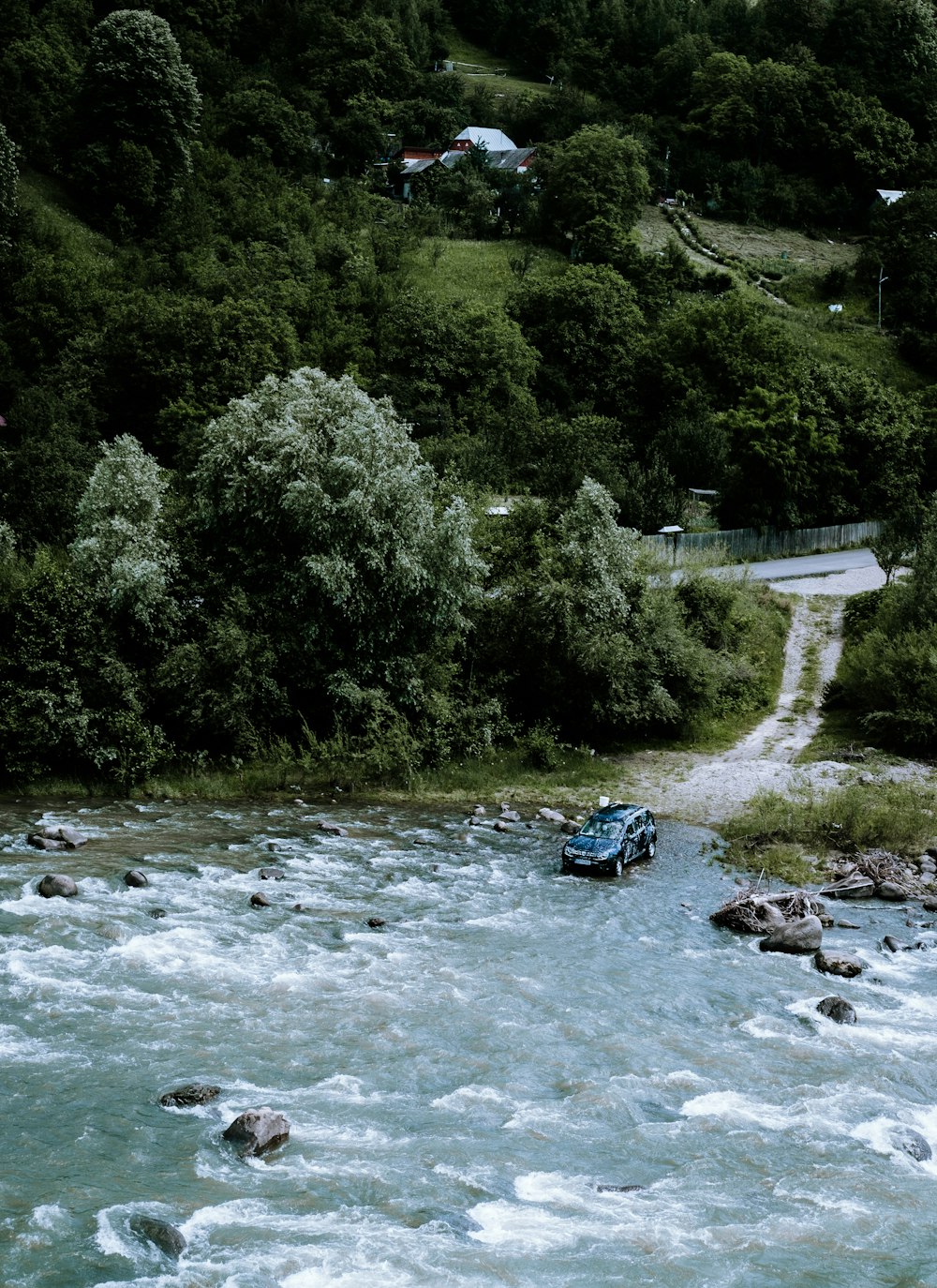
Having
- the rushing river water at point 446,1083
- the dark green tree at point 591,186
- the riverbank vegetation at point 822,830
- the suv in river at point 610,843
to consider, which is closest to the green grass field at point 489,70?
the dark green tree at point 591,186

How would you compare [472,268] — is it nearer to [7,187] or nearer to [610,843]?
[7,187]

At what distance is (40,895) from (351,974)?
8.36 metres

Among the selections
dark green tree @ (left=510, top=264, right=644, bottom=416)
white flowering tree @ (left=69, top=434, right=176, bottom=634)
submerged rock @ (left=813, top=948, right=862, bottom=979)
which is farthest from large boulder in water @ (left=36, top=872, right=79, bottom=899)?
dark green tree @ (left=510, top=264, right=644, bottom=416)

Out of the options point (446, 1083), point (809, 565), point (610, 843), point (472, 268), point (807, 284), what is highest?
point (807, 284)

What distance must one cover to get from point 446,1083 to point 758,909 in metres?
11.6

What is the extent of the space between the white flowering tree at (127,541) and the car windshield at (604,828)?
16.8 meters

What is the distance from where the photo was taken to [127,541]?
42562mm

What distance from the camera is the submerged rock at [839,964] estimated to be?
2764cm


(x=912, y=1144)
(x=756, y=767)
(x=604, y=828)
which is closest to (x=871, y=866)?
(x=604, y=828)

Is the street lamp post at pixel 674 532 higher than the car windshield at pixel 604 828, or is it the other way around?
the street lamp post at pixel 674 532

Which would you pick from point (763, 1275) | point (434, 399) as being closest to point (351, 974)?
point (763, 1275)

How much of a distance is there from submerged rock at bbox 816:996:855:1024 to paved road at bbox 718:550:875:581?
137 feet

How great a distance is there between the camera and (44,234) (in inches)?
3524

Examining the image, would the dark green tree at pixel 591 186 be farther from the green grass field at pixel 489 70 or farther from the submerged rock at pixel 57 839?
the submerged rock at pixel 57 839
